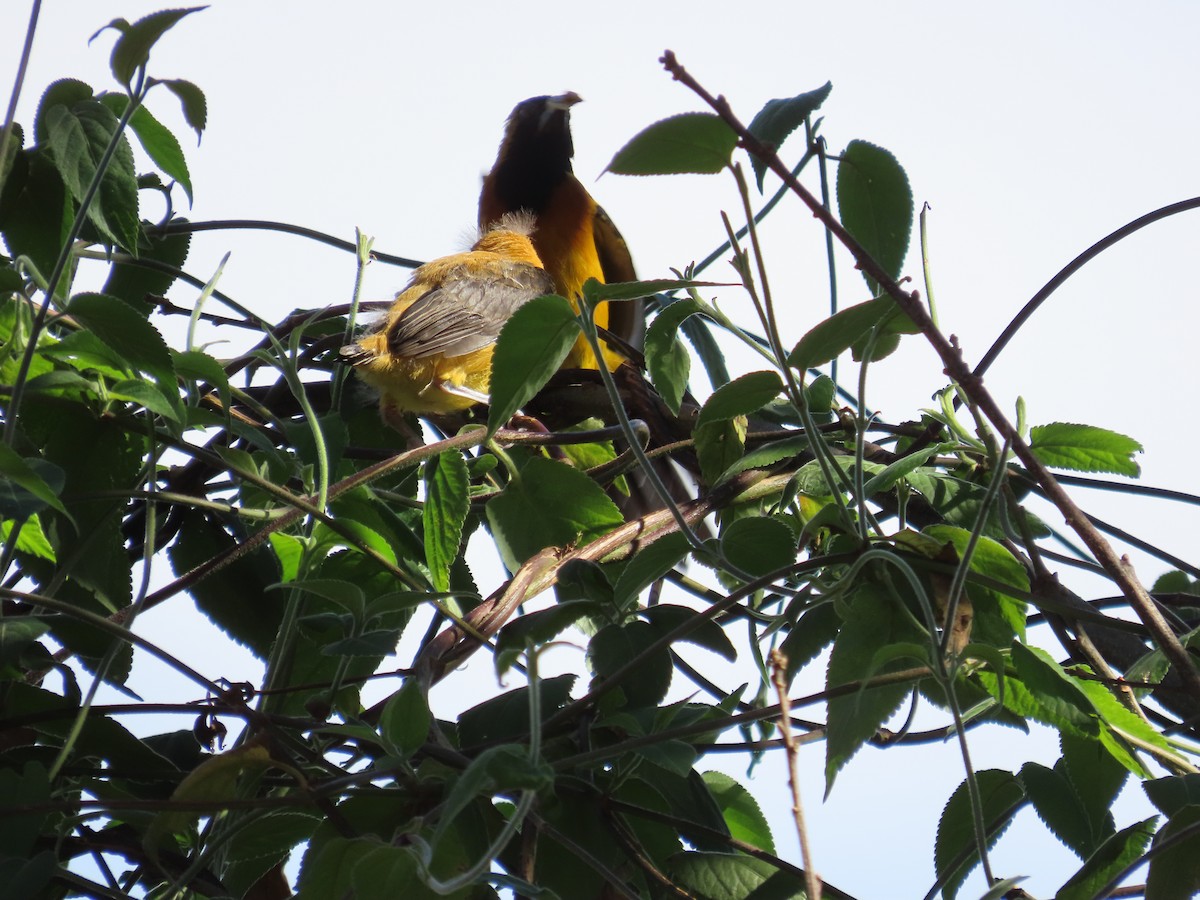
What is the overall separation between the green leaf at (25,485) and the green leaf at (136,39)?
31 cm

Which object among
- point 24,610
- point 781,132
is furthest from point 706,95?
point 24,610

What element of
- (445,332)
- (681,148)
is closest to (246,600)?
(681,148)

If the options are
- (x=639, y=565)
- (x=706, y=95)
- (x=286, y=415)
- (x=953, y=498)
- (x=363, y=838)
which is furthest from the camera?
(x=286, y=415)

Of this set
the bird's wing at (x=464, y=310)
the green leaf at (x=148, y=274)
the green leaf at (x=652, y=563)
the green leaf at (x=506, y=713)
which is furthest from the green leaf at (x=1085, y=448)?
the bird's wing at (x=464, y=310)

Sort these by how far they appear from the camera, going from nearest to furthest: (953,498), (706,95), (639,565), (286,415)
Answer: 1. (706,95)
2. (639,565)
3. (953,498)
4. (286,415)

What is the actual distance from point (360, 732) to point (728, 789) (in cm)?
38

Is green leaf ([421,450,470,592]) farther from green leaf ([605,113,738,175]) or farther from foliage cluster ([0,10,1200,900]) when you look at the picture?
green leaf ([605,113,738,175])

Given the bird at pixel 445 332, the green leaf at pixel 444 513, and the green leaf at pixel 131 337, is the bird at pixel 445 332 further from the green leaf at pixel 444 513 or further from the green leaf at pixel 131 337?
the green leaf at pixel 131 337

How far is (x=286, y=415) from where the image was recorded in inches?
58.9

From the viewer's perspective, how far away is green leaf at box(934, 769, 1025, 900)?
0.90m

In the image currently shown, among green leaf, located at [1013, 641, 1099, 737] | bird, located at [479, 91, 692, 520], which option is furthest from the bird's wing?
green leaf, located at [1013, 641, 1099, 737]

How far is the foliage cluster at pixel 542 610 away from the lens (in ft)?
2.56

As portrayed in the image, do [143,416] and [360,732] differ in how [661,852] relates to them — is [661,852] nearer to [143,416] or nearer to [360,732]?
[360,732]

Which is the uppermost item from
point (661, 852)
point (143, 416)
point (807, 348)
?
point (143, 416)
